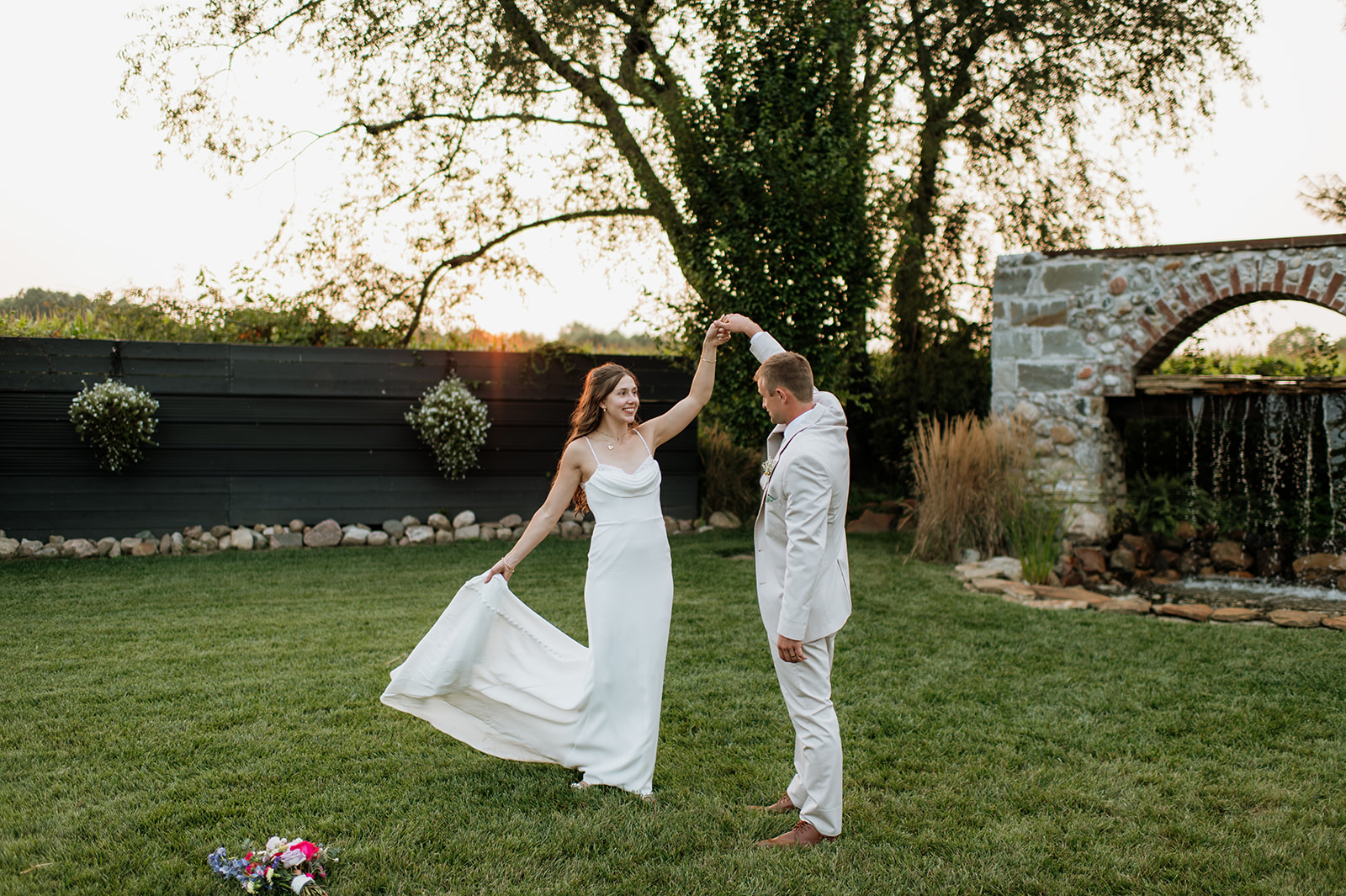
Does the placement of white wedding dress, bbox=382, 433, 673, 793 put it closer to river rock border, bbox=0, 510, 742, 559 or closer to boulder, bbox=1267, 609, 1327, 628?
river rock border, bbox=0, 510, 742, 559

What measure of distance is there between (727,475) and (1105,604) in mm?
5659

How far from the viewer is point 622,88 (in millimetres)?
11164

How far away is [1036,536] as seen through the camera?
8227 mm

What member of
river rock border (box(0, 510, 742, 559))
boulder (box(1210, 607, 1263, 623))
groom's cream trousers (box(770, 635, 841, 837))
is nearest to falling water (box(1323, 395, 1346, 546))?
boulder (box(1210, 607, 1263, 623))

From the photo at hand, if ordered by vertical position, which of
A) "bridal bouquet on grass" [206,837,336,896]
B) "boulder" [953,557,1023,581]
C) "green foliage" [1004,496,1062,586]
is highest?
"green foliage" [1004,496,1062,586]

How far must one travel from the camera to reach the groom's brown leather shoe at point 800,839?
3.17 m

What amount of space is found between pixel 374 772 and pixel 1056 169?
11398 millimetres

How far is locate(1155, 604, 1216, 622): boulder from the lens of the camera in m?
6.88

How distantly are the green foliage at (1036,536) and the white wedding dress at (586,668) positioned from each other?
212 inches

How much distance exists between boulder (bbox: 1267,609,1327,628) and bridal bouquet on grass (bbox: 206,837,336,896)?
663 cm

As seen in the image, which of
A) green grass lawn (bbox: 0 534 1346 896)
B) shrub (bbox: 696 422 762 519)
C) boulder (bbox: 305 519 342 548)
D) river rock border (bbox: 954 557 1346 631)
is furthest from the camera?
shrub (bbox: 696 422 762 519)

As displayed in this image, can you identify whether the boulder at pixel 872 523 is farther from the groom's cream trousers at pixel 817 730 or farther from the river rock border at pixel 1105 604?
the groom's cream trousers at pixel 817 730

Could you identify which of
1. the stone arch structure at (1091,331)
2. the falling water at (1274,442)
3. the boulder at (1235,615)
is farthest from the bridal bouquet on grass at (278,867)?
the falling water at (1274,442)

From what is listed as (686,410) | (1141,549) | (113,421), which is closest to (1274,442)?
(1141,549)
